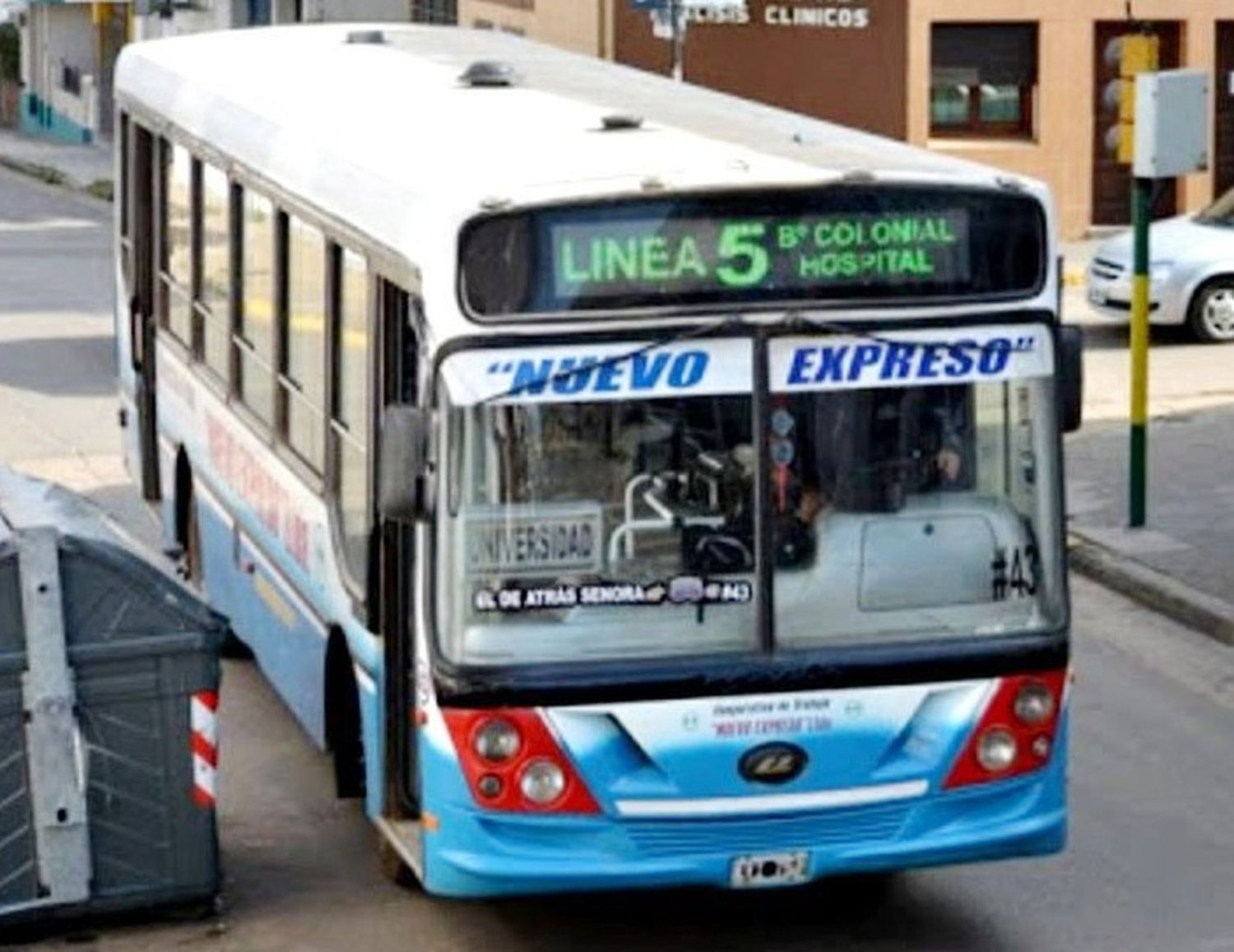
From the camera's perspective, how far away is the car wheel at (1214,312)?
2812 cm

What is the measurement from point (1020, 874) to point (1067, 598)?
1896 mm

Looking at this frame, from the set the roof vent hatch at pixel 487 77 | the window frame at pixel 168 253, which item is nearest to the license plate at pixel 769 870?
the roof vent hatch at pixel 487 77

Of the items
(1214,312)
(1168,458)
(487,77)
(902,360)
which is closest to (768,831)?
(902,360)

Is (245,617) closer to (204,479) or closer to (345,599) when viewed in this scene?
(204,479)

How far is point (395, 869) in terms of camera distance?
12539 mm

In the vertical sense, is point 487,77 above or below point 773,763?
above

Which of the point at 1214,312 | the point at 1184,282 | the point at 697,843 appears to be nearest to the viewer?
the point at 697,843

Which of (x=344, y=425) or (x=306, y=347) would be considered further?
(x=306, y=347)

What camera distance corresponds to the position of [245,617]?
50.1 feet

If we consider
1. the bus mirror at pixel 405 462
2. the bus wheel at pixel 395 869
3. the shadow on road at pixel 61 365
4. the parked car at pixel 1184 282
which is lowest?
the shadow on road at pixel 61 365

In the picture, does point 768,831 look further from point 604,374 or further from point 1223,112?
point 1223,112

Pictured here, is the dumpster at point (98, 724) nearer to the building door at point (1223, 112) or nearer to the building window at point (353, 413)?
the building window at point (353, 413)

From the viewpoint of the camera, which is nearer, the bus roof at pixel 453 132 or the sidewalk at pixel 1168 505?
the bus roof at pixel 453 132

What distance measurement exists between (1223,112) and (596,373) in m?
28.1
